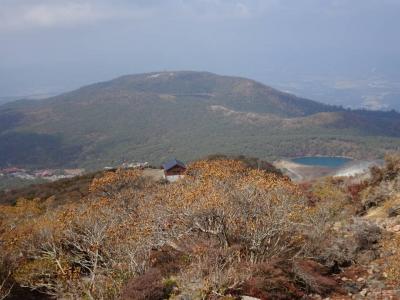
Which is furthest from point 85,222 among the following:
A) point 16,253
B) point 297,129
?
point 297,129

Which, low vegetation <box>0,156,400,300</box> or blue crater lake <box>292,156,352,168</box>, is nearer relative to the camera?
low vegetation <box>0,156,400,300</box>

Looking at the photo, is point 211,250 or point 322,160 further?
point 322,160

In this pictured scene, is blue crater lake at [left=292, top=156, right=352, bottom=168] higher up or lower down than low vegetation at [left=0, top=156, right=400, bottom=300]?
lower down

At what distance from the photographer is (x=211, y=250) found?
37.2ft

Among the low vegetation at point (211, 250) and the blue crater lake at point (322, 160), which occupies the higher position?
the low vegetation at point (211, 250)

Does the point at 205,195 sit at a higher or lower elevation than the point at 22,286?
higher

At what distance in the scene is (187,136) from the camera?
18162 centimetres

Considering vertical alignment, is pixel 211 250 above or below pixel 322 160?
above

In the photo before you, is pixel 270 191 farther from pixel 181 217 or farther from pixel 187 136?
pixel 187 136

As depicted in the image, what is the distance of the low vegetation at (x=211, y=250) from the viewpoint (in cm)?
1097

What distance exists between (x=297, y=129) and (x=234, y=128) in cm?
2754

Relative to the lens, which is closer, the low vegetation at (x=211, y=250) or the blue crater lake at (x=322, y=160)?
the low vegetation at (x=211, y=250)

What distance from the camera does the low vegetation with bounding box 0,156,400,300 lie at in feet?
36.0

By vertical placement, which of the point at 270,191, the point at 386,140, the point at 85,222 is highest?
the point at 270,191
